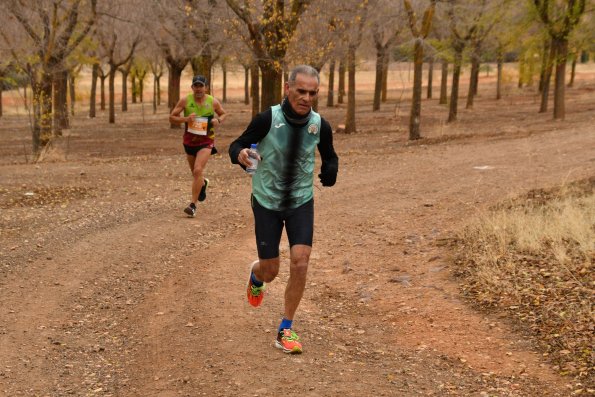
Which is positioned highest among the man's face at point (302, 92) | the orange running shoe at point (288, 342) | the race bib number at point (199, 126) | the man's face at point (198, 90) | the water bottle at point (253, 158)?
the man's face at point (302, 92)

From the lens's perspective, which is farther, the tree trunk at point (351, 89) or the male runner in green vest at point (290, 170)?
the tree trunk at point (351, 89)

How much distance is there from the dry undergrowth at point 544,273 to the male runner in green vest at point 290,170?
6.81ft

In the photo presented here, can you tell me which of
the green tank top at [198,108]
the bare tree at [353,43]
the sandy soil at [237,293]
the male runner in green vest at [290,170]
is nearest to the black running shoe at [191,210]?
the sandy soil at [237,293]

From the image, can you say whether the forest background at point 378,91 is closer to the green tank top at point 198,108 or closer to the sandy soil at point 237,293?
the sandy soil at point 237,293

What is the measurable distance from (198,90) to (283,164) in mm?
5431

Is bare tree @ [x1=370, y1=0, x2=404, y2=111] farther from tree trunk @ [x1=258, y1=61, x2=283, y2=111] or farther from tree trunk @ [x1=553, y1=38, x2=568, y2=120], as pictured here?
tree trunk @ [x1=553, y1=38, x2=568, y2=120]

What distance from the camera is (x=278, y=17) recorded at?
58.9 ft

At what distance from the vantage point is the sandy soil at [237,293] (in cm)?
530

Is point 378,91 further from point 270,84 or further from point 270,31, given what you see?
point 270,31

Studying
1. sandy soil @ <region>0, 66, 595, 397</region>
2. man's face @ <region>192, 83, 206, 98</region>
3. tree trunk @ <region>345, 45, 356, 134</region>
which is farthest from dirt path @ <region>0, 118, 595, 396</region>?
tree trunk @ <region>345, 45, 356, 134</region>

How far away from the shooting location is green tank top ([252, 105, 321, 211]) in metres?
5.36

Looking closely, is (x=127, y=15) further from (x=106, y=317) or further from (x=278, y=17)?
(x=106, y=317)

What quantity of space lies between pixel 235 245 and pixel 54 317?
3.27 meters

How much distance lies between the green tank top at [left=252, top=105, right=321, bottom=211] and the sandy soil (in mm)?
1212
